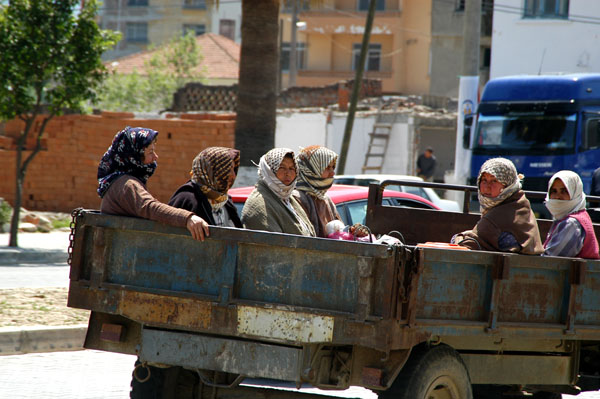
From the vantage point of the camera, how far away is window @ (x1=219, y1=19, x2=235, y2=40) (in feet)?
218

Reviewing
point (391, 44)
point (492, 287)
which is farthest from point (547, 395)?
point (391, 44)

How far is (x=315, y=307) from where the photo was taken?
457cm

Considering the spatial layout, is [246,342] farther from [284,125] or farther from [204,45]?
[204,45]

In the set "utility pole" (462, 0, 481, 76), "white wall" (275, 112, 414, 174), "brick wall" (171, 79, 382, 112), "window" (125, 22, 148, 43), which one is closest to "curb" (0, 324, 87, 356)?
"utility pole" (462, 0, 481, 76)

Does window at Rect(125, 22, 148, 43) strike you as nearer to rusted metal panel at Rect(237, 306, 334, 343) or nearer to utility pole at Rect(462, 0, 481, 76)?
utility pole at Rect(462, 0, 481, 76)

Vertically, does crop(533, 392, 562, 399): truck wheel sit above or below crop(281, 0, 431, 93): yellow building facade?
below


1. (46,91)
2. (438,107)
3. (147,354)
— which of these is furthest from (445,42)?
(147,354)

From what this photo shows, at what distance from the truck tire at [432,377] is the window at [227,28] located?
62.9 meters

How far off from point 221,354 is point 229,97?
28622 millimetres

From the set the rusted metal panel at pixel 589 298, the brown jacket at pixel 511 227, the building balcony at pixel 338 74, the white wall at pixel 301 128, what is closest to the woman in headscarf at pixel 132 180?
the brown jacket at pixel 511 227

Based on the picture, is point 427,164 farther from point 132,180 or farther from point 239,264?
point 239,264

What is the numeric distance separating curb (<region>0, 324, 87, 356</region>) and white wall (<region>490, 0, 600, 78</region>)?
970 inches

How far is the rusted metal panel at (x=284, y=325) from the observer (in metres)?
4.52

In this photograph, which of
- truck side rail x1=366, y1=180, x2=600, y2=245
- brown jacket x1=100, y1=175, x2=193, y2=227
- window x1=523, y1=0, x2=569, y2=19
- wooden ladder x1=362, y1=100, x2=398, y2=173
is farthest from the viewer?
window x1=523, y1=0, x2=569, y2=19
